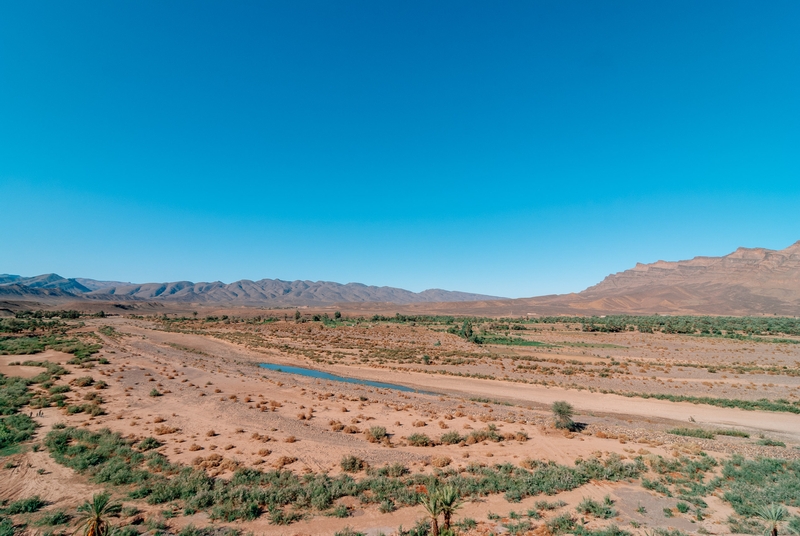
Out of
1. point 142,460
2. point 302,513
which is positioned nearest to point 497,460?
point 302,513

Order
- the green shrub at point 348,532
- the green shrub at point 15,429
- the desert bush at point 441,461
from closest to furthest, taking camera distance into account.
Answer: the green shrub at point 348,532
the desert bush at point 441,461
the green shrub at point 15,429

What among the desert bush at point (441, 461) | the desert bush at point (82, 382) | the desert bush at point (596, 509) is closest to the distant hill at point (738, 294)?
the desert bush at point (596, 509)

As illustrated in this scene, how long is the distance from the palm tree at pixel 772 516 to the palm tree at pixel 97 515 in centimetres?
1429

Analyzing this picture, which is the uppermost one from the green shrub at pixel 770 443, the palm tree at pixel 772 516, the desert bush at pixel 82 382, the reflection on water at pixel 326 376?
the palm tree at pixel 772 516

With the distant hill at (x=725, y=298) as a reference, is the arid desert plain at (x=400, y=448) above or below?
below

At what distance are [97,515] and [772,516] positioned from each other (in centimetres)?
1458

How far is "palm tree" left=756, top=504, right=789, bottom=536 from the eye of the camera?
6.89 m

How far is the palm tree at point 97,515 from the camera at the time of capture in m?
7.45

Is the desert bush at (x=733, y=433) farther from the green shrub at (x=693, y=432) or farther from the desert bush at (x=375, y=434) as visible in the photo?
the desert bush at (x=375, y=434)

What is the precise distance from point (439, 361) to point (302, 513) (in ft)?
109

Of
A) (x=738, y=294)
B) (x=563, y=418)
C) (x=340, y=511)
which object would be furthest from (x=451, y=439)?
(x=738, y=294)

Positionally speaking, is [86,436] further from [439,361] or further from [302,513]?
[439,361]

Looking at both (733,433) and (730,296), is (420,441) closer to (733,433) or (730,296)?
(733,433)

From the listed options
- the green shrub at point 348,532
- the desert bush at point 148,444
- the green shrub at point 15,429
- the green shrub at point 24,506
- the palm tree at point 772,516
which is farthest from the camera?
the desert bush at point 148,444
